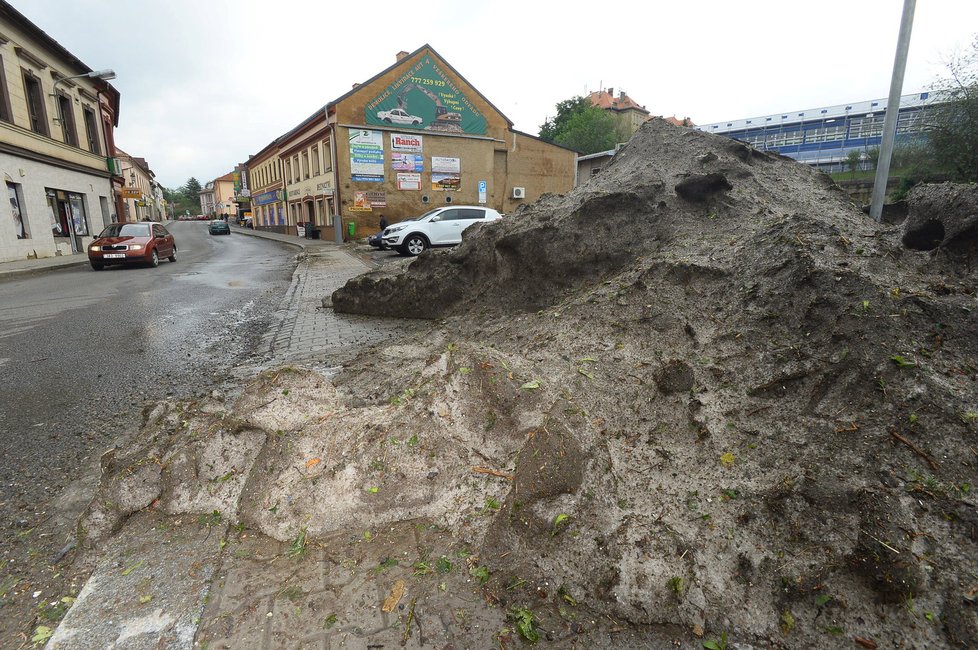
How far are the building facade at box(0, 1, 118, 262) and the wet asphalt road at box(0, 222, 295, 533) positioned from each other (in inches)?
335

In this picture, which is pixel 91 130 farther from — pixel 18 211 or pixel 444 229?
pixel 444 229

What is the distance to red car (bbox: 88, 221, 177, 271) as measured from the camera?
51.0ft

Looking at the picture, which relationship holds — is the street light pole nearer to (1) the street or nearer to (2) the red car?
(2) the red car

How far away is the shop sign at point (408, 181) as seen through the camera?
89.1ft

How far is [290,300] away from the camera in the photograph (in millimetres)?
9375

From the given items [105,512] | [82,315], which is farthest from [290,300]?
[105,512]

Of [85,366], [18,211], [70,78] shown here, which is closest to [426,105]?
[70,78]

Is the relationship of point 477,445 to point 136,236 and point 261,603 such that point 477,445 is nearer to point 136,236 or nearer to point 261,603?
point 261,603

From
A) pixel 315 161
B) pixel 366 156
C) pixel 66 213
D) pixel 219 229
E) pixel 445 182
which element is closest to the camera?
pixel 66 213

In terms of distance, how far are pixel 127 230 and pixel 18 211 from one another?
15.8 ft

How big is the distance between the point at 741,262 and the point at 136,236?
18.6 meters

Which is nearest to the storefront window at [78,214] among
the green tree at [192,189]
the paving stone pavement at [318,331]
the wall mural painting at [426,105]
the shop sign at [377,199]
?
the shop sign at [377,199]

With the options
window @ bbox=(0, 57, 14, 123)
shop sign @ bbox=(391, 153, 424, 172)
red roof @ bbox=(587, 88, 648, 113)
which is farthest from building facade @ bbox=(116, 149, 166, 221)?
red roof @ bbox=(587, 88, 648, 113)

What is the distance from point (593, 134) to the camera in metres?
54.8
